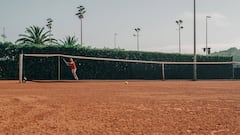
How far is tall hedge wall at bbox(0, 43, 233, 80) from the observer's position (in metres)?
31.9

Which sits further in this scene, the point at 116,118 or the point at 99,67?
the point at 99,67

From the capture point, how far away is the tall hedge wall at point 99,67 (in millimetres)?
31906

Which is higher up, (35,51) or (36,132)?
(35,51)

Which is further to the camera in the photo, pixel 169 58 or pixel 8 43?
pixel 169 58

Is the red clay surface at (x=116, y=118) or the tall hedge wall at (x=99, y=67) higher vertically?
the tall hedge wall at (x=99, y=67)

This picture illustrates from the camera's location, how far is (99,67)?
34.3 meters

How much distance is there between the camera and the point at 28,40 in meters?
A: 54.8

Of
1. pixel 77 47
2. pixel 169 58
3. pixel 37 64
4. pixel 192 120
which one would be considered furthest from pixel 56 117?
pixel 169 58

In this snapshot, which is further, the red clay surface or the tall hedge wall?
the tall hedge wall

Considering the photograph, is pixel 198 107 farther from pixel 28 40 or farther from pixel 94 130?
pixel 28 40

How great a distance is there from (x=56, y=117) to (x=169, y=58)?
33.1m

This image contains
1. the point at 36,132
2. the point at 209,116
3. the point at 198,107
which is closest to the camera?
the point at 36,132

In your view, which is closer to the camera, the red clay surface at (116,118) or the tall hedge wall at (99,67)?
the red clay surface at (116,118)

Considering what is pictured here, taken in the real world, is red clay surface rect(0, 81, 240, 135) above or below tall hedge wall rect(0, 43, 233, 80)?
below
